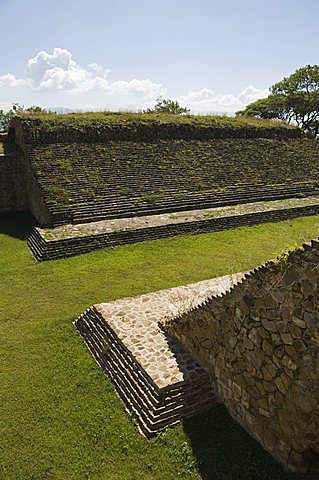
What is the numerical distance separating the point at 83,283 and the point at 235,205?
899cm

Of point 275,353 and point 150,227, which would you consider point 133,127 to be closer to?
point 150,227

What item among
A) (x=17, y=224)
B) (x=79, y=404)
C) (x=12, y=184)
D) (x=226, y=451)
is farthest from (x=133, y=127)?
(x=226, y=451)

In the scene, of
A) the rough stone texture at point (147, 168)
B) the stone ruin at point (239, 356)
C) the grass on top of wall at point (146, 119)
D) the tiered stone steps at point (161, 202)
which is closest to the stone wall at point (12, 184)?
the rough stone texture at point (147, 168)

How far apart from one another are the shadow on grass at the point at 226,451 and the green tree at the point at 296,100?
30887mm

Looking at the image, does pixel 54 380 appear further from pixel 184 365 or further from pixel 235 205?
pixel 235 205

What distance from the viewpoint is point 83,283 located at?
10.6 meters

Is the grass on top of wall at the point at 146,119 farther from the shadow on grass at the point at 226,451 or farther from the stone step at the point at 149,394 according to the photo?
the shadow on grass at the point at 226,451

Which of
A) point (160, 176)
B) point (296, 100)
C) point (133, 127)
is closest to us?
point (160, 176)

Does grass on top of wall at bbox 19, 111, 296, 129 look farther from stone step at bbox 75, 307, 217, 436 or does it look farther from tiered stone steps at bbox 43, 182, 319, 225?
stone step at bbox 75, 307, 217, 436

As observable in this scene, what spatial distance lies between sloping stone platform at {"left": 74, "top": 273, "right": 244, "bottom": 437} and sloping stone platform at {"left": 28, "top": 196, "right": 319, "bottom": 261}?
4313 millimetres

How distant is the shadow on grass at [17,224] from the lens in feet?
47.2

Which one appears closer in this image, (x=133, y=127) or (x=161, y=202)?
(x=161, y=202)

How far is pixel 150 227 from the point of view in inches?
547

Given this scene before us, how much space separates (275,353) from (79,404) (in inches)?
137
